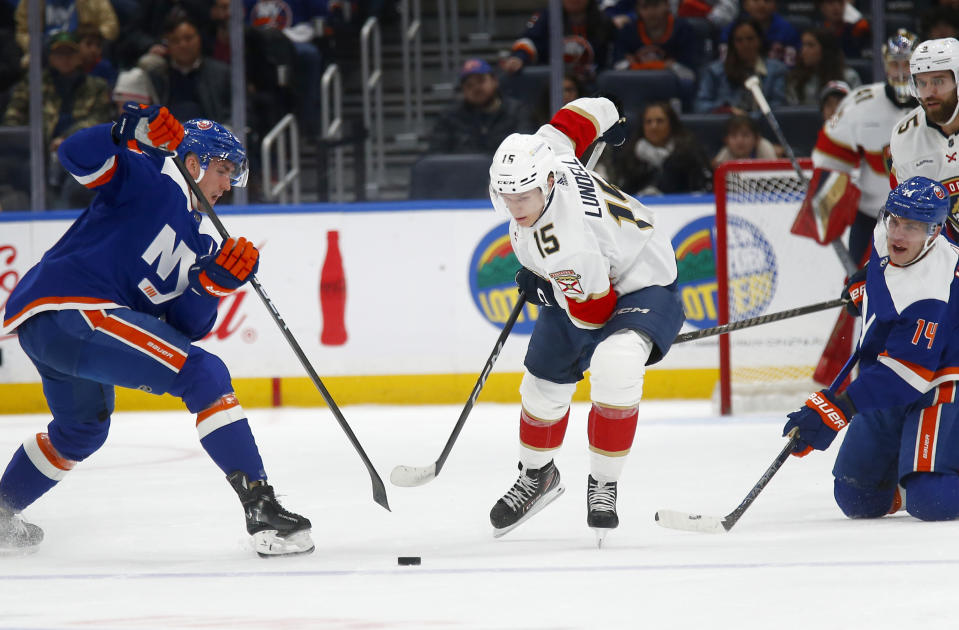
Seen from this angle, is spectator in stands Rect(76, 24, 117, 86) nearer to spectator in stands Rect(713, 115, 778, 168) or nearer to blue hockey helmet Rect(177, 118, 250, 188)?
spectator in stands Rect(713, 115, 778, 168)

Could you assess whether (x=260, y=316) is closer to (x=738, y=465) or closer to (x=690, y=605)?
(x=738, y=465)

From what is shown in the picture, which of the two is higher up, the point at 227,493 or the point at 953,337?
the point at 953,337

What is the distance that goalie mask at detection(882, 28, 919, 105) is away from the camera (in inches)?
187

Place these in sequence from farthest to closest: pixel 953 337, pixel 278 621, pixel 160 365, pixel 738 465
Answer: pixel 738 465
pixel 953 337
pixel 160 365
pixel 278 621

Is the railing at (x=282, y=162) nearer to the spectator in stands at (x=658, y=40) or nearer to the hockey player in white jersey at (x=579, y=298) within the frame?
the spectator in stands at (x=658, y=40)

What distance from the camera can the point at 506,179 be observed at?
2.80 m

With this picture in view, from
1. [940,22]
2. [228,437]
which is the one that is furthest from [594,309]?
[940,22]

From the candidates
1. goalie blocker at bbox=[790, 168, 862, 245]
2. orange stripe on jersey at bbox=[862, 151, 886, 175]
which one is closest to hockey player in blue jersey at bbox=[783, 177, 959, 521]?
orange stripe on jersey at bbox=[862, 151, 886, 175]

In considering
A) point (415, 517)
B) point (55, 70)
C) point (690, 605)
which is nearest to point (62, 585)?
point (415, 517)

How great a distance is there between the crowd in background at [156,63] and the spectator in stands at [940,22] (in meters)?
3.03

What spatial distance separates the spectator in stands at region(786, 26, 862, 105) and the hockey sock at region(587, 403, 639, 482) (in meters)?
3.97

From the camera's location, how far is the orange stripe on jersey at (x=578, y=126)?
10.7 feet

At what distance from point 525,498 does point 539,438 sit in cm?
15

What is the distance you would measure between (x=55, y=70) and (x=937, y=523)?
491 cm
